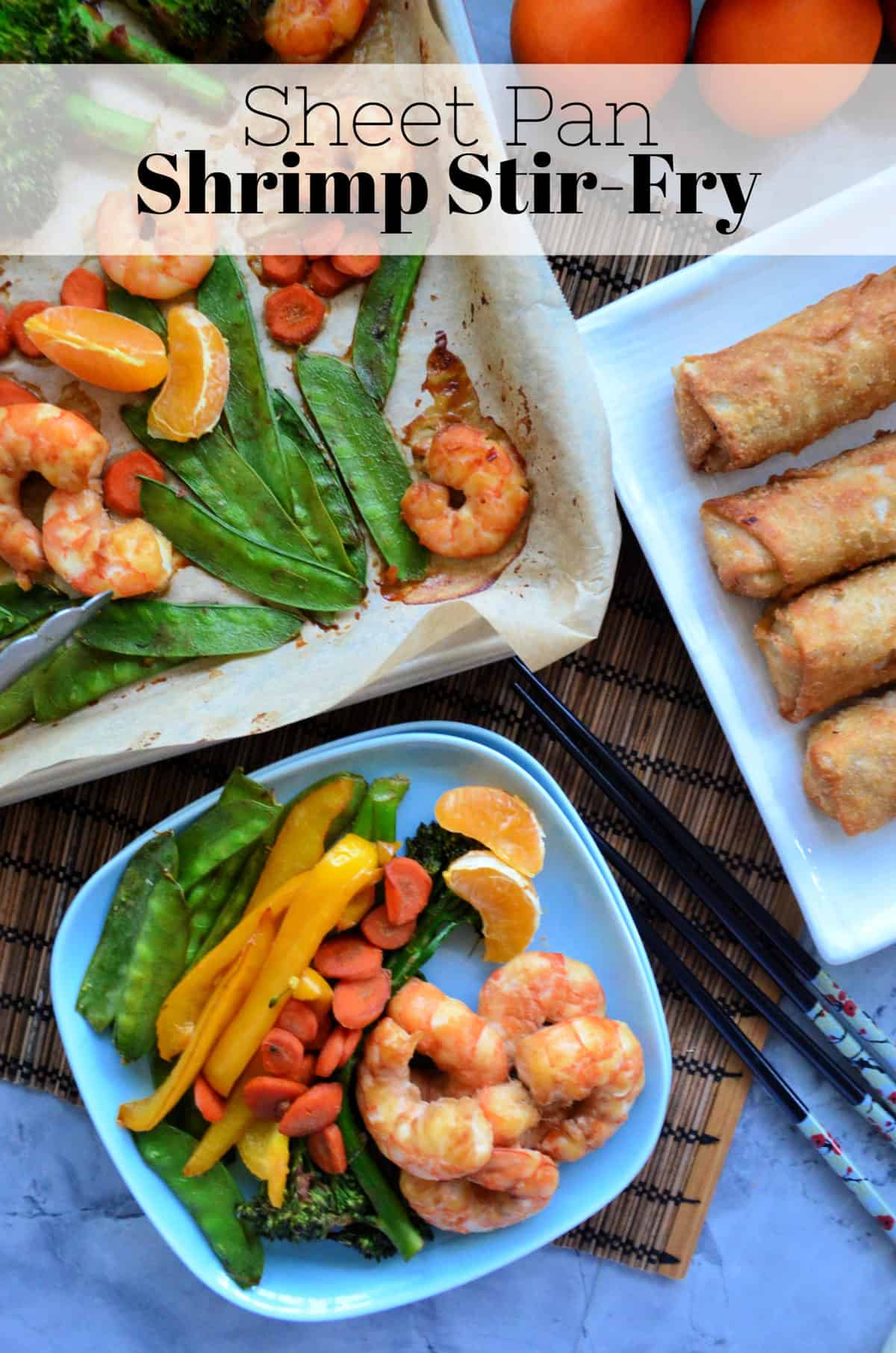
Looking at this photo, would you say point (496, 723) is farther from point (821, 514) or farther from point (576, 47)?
point (576, 47)

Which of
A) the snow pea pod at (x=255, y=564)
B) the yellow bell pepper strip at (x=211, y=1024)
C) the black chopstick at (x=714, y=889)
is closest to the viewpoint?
the yellow bell pepper strip at (x=211, y=1024)

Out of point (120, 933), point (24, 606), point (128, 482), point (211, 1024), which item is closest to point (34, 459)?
point (128, 482)

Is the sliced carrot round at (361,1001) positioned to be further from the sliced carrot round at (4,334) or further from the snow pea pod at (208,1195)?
the sliced carrot round at (4,334)

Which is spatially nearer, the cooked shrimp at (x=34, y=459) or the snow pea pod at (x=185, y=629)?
the cooked shrimp at (x=34, y=459)

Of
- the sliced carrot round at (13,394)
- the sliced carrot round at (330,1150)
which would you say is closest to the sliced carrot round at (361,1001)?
the sliced carrot round at (330,1150)

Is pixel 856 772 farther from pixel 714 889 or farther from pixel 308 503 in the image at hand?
pixel 308 503

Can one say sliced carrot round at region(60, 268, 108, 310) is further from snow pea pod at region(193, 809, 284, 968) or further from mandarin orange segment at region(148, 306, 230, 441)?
snow pea pod at region(193, 809, 284, 968)
